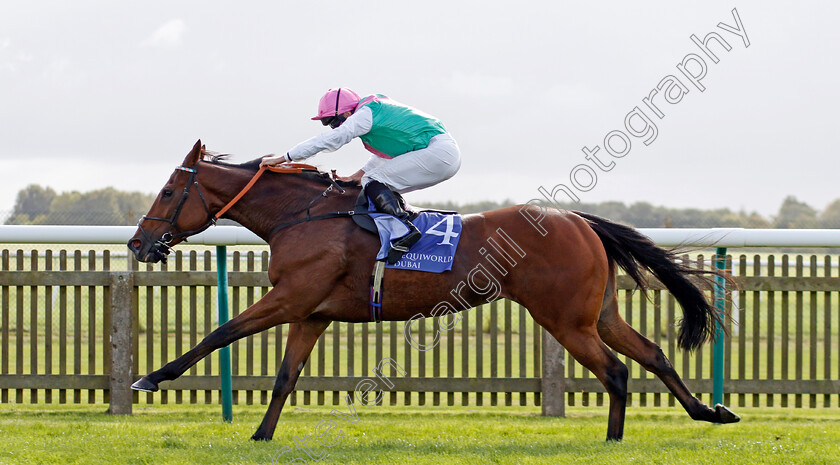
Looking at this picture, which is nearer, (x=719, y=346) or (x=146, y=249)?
(x=146, y=249)

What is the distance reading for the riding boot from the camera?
509 centimetres

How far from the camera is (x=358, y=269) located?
5.18 meters

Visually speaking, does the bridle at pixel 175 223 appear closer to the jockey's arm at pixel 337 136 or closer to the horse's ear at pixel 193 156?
the horse's ear at pixel 193 156

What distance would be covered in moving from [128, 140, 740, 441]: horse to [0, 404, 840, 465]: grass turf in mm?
374

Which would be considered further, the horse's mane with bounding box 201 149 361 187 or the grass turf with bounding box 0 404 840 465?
the horse's mane with bounding box 201 149 361 187

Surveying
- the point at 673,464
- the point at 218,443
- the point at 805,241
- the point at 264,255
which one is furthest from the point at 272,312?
the point at 805,241

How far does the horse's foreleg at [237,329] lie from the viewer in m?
4.96

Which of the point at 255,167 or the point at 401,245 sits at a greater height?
the point at 255,167

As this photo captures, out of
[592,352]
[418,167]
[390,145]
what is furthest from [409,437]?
[390,145]

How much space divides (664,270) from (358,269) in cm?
210

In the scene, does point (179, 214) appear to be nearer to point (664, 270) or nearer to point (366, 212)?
point (366, 212)

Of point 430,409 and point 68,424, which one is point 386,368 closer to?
point 430,409

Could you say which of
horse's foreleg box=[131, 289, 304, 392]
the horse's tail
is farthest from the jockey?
the horse's tail

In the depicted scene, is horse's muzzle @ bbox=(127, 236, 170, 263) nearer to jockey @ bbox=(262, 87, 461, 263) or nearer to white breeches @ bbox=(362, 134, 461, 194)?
jockey @ bbox=(262, 87, 461, 263)
